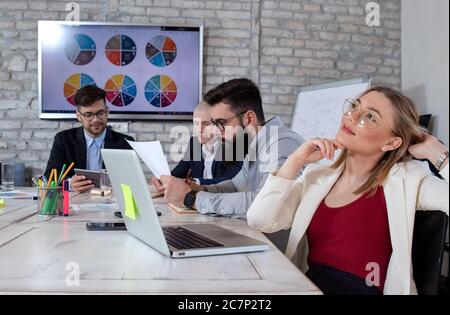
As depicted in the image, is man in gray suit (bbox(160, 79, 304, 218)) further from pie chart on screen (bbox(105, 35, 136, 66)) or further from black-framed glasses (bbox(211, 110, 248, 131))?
pie chart on screen (bbox(105, 35, 136, 66))

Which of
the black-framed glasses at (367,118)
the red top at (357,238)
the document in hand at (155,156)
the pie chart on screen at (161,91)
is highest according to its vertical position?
the pie chart on screen at (161,91)

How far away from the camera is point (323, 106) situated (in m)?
3.60

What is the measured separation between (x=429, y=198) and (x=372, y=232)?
0.17 metres

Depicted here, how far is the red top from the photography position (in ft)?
3.87

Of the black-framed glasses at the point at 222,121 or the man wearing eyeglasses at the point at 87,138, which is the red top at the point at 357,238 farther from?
the man wearing eyeglasses at the point at 87,138

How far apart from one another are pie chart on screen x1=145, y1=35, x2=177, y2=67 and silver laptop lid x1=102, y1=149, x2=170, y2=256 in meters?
2.72

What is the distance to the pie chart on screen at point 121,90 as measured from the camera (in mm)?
3721

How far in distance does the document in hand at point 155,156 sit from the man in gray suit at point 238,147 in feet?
0.32

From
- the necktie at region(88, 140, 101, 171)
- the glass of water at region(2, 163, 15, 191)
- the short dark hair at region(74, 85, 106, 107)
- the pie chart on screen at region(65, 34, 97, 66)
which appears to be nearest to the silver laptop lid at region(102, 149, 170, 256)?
the glass of water at region(2, 163, 15, 191)

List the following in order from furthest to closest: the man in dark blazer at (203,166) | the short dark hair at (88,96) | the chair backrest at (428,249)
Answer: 1. the short dark hair at (88,96)
2. the man in dark blazer at (203,166)
3. the chair backrest at (428,249)

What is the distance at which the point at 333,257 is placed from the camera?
3.98 ft

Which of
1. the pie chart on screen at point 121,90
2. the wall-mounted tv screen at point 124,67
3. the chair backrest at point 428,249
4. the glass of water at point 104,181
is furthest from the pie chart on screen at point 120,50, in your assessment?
the chair backrest at point 428,249

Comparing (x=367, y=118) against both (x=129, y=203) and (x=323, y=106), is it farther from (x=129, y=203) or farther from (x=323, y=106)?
(x=323, y=106)
